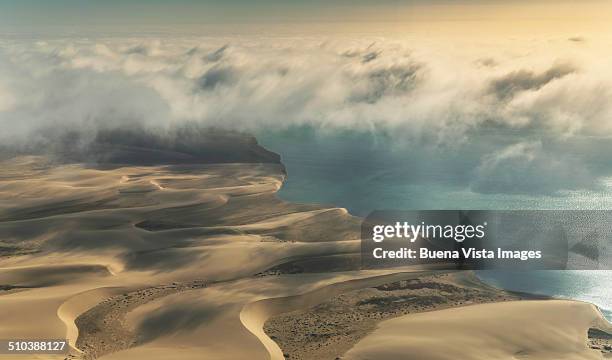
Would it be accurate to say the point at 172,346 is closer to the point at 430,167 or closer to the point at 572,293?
the point at 572,293

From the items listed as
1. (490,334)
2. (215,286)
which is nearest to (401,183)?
(215,286)

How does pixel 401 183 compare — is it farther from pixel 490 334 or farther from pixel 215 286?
pixel 490 334

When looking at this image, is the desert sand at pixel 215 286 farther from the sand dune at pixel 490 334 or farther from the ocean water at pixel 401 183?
the ocean water at pixel 401 183

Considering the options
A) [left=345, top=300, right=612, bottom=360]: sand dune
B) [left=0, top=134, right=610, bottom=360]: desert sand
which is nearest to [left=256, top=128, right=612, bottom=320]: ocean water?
[left=0, top=134, right=610, bottom=360]: desert sand

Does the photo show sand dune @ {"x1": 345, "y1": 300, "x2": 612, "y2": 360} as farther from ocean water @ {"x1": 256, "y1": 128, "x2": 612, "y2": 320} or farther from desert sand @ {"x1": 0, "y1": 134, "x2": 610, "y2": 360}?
ocean water @ {"x1": 256, "y1": 128, "x2": 612, "y2": 320}

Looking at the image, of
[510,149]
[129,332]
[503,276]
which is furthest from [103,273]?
[510,149]

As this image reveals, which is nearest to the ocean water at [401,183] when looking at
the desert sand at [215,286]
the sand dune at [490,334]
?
the desert sand at [215,286]
